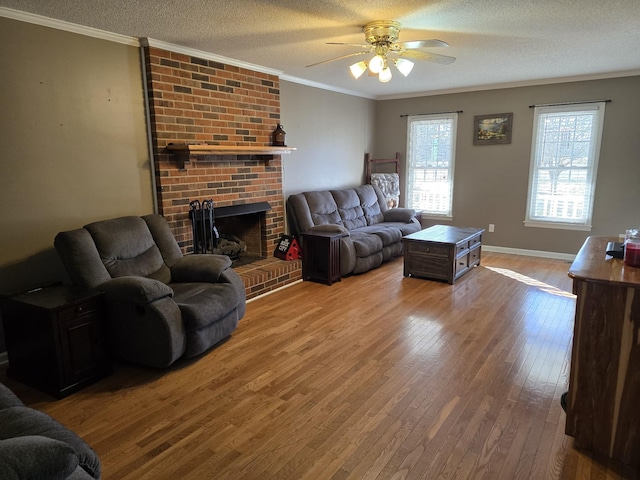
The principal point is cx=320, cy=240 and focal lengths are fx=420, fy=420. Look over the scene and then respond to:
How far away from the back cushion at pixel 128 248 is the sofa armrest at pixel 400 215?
3.76 m

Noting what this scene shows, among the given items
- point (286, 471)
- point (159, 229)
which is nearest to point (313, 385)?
point (286, 471)

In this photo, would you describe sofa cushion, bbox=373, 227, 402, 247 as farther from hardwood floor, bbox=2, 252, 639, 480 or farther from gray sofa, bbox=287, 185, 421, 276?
hardwood floor, bbox=2, 252, 639, 480

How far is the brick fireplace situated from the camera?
12.3 feet

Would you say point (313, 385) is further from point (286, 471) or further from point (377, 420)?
point (286, 471)

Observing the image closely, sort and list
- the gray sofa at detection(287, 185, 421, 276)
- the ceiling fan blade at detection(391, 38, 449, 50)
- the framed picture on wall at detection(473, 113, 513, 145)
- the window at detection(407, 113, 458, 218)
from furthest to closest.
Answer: the window at detection(407, 113, 458, 218) → the framed picture on wall at detection(473, 113, 513, 145) → the gray sofa at detection(287, 185, 421, 276) → the ceiling fan blade at detection(391, 38, 449, 50)

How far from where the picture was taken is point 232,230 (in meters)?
5.07

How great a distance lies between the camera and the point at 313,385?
266 centimetres

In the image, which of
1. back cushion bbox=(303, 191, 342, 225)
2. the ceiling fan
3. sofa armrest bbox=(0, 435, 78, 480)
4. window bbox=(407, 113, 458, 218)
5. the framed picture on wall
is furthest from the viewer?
window bbox=(407, 113, 458, 218)

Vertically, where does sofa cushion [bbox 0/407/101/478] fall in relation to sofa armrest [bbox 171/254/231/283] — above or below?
below

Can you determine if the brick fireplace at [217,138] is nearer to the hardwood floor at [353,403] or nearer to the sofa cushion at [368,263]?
the sofa cushion at [368,263]

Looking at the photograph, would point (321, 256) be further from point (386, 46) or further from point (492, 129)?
point (492, 129)

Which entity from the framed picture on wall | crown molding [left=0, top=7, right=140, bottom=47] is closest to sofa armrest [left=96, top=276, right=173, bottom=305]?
crown molding [left=0, top=7, right=140, bottom=47]

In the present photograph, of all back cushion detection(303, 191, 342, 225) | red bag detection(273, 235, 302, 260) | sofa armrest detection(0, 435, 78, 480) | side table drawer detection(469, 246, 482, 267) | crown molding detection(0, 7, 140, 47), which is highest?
crown molding detection(0, 7, 140, 47)

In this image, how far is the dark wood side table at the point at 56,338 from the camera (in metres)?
2.51
